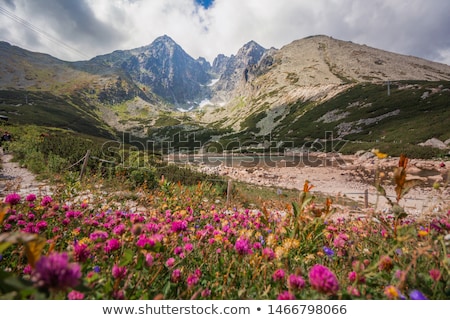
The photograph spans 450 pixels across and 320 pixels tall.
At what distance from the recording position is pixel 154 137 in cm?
11175

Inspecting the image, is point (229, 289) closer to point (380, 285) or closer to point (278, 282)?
point (278, 282)

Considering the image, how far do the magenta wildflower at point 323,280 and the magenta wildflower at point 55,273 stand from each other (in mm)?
978

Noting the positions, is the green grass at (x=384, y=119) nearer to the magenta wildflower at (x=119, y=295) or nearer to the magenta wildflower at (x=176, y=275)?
the magenta wildflower at (x=176, y=275)

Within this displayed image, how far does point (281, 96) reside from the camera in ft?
325

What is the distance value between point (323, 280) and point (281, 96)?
344 feet

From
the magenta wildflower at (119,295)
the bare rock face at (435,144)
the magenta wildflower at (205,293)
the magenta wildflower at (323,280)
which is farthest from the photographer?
the bare rock face at (435,144)

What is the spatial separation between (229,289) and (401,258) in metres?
1.51

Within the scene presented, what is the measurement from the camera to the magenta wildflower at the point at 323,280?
1024 mm

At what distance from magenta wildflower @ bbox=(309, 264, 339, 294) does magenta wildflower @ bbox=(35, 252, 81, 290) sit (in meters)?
0.98

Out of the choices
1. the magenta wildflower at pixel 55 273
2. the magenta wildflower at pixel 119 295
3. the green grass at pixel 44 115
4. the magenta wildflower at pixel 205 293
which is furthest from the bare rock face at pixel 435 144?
the green grass at pixel 44 115

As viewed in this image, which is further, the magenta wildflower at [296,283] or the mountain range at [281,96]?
the mountain range at [281,96]

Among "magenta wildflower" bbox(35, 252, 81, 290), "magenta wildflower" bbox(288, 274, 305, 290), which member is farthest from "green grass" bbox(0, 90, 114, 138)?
"magenta wildflower" bbox(288, 274, 305, 290)

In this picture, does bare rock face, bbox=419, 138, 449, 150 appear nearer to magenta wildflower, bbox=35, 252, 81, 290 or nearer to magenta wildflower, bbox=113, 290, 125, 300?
magenta wildflower, bbox=113, 290, 125, 300

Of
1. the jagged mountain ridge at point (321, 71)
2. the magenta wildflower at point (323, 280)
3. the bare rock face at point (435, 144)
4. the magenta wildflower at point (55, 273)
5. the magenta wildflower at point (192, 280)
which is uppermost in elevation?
the jagged mountain ridge at point (321, 71)
